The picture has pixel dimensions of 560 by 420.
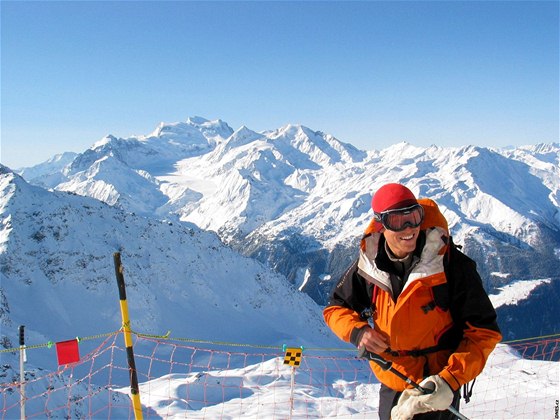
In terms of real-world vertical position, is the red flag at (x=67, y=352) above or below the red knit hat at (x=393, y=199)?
below

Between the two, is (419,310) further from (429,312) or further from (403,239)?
(403,239)

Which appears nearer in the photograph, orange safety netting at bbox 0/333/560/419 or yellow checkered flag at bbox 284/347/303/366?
yellow checkered flag at bbox 284/347/303/366

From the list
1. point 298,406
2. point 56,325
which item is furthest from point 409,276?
point 56,325

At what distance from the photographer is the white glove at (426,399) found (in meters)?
3.83

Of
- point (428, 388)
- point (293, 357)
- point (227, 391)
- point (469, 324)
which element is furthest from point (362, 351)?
point (227, 391)

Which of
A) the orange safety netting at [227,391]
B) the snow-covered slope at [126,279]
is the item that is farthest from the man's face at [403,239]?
the snow-covered slope at [126,279]

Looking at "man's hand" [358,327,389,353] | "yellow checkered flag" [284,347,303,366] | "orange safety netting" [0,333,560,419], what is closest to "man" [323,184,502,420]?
"man's hand" [358,327,389,353]

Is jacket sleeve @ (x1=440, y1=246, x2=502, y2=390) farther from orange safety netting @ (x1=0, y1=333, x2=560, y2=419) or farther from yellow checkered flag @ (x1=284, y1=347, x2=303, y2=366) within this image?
yellow checkered flag @ (x1=284, y1=347, x2=303, y2=366)

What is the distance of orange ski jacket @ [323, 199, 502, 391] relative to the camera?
3.96 m

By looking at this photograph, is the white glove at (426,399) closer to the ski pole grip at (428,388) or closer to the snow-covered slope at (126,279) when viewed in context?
the ski pole grip at (428,388)

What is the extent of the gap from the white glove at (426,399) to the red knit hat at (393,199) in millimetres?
1459

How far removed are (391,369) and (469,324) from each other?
788 millimetres

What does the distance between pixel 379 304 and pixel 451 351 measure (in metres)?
0.75

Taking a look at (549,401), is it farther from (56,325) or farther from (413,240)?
(56,325)
